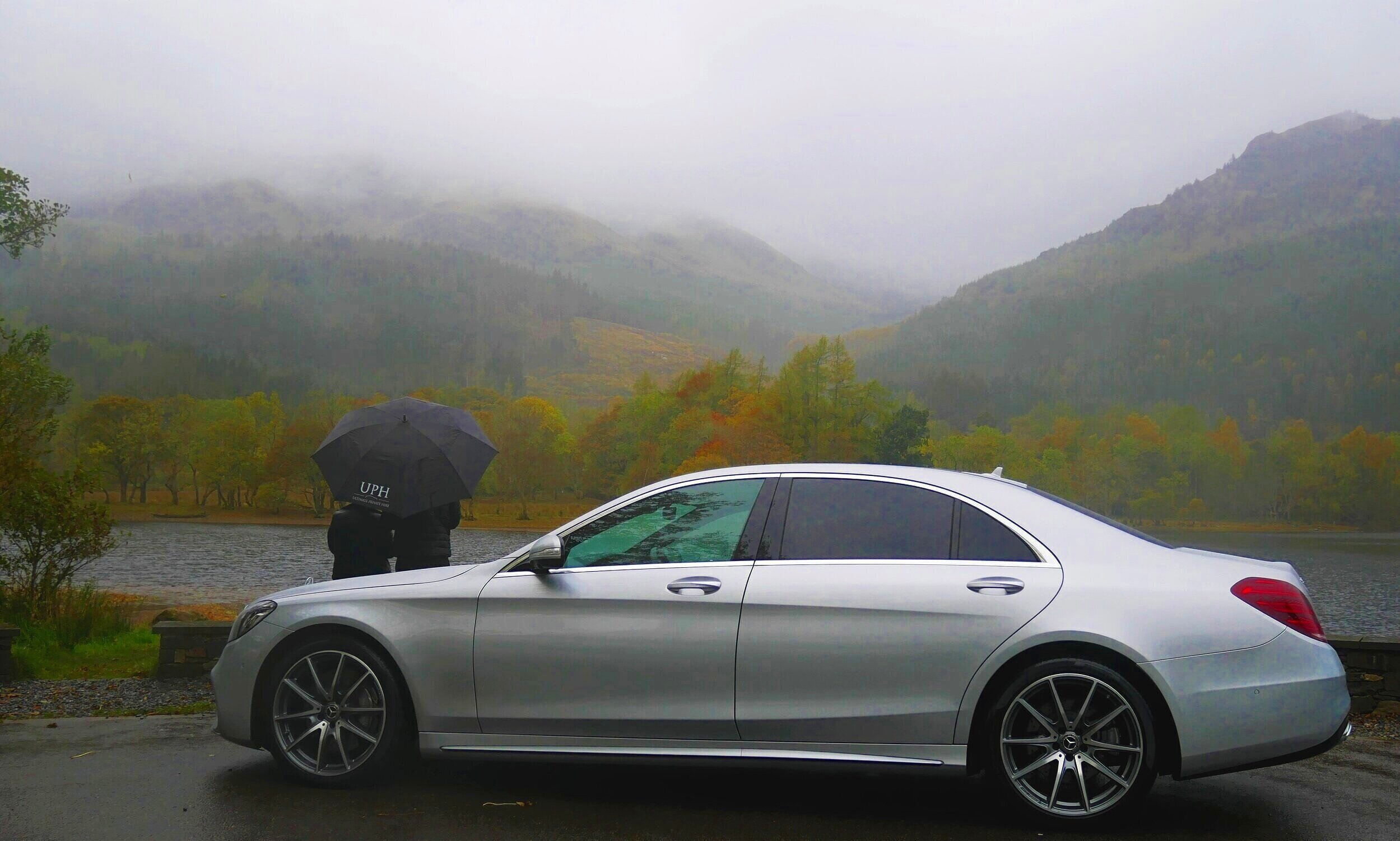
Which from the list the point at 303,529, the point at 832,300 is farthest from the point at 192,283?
the point at 832,300

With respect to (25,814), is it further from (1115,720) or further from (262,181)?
(262,181)

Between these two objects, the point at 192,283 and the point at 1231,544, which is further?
the point at 192,283

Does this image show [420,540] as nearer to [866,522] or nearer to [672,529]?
[672,529]

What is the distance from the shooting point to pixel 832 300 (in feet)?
406

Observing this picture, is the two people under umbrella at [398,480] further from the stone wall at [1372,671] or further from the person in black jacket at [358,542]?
the stone wall at [1372,671]

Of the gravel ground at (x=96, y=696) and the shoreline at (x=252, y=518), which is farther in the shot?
the shoreline at (x=252, y=518)

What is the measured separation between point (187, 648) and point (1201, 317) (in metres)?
119

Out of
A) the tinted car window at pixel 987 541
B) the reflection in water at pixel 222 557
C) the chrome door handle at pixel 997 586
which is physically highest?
the tinted car window at pixel 987 541

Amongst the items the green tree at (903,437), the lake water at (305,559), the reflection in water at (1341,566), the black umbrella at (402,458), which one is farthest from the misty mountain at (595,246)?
the black umbrella at (402,458)

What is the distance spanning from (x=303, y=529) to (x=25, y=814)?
2962 inches

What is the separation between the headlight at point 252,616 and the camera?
475 centimetres

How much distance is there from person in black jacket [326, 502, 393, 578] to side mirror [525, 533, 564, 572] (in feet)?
8.33

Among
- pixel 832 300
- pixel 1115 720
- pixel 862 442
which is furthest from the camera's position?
pixel 832 300

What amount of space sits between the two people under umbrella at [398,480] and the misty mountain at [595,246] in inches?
4058
